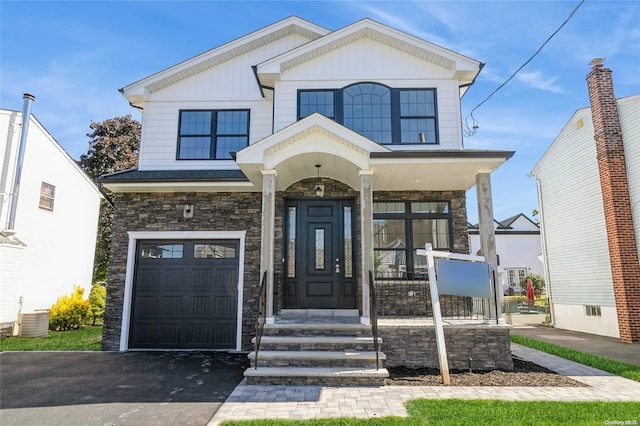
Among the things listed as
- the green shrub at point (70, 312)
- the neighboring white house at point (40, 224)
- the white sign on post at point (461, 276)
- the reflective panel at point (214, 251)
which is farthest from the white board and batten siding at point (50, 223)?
the white sign on post at point (461, 276)

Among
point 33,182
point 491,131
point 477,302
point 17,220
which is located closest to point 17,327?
point 17,220

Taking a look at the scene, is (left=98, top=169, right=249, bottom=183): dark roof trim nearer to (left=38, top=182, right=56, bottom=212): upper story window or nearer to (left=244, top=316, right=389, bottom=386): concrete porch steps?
(left=244, top=316, right=389, bottom=386): concrete porch steps

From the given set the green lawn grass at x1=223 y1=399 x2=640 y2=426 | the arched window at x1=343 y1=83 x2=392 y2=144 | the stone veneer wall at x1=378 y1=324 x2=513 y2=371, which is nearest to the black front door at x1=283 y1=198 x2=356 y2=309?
the arched window at x1=343 y1=83 x2=392 y2=144

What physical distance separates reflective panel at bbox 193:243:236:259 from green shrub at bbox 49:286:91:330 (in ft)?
23.3

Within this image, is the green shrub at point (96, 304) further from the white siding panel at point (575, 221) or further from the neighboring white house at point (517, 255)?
the neighboring white house at point (517, 255)

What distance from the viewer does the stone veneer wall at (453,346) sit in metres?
6.25

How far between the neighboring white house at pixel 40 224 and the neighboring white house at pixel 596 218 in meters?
16.7

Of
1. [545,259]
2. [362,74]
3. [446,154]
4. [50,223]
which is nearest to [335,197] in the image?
[446,154]

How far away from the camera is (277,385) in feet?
17.7

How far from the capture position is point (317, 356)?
5.68 meters

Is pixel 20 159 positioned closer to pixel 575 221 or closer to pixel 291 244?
pixel 291 244

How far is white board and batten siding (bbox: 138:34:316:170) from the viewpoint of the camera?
9062mm

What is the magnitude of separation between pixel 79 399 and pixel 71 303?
9391mm

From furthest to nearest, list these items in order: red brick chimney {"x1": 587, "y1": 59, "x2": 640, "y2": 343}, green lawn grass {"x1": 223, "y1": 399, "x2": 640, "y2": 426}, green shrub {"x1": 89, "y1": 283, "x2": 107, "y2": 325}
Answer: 1. green shrub {"x1": 89, "y1": 283, "x2": 107, "y2": 325}
2. red brick chimney {"x1": 587, "y1": 59, "x2": 640, "y2": 343}
3. green lawn grass {"x1": 223, "y1": 399, "x2": 640, "y2": 426}
